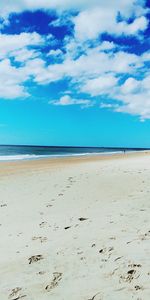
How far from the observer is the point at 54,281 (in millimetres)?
4672

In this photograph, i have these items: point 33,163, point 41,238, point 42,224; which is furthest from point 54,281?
point 33,163

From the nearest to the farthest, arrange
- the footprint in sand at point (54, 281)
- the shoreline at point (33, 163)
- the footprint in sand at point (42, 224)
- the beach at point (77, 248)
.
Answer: the beach at point (77, 248)
the footprint in sand at point (54, 281)
the footprint in sand at point (42, 224)
the shoreline at point (33, 163)

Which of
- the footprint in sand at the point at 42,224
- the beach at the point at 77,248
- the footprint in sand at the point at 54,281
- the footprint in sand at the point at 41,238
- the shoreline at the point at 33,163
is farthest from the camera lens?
the shoreline at the point at 33,163

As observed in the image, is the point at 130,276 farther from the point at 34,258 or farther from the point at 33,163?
the point at 33,163

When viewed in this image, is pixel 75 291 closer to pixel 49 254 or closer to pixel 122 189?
pixel 49 254

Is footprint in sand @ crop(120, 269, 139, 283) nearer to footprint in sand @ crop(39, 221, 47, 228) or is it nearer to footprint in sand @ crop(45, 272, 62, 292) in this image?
footprint in sand @ crop(45, 272, 62, 292)

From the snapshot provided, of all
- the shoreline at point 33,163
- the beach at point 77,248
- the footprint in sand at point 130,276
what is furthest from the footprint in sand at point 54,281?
the shoreline at point 33,163

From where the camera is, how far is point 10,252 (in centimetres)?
617

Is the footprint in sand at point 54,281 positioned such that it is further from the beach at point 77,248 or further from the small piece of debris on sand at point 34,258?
the small piece of debris on sand at point 34,258

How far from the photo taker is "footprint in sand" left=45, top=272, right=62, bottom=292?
448 centimetres

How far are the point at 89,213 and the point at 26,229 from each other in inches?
67.7

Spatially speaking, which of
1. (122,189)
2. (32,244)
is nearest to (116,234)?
(32,244)

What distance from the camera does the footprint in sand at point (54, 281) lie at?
4477 mm

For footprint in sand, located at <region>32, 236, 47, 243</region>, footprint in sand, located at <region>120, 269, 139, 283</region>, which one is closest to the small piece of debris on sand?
footprint in sand, located at <region>32, 236, 47, 243</region>
